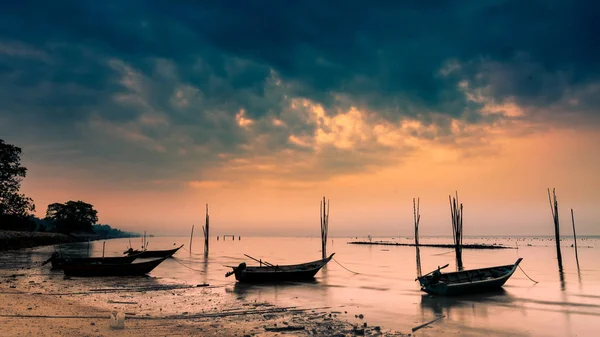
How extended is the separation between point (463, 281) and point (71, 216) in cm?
13672

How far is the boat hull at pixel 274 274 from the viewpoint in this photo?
1043 inches

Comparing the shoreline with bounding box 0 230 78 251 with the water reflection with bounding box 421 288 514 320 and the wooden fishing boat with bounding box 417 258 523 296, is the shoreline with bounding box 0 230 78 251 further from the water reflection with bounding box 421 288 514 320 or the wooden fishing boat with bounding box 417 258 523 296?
the water reflection with bounding box 421 288 514 320

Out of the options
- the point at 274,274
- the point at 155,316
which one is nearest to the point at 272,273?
the point at 274,274

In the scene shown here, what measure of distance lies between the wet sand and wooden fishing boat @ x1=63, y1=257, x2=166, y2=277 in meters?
6.93

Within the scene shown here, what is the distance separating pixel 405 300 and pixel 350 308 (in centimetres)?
452

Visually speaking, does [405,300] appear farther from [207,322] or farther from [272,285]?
[207,322]

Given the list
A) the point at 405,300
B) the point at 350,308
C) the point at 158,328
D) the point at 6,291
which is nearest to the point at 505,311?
the point at 405,300

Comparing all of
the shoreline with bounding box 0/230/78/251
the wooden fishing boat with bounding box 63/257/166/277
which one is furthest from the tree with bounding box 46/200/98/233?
the wooden fishing boat with bounding box 63/257/166/277

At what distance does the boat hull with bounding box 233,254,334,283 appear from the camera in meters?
26.5

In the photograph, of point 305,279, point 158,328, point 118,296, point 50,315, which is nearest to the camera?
point 158,328

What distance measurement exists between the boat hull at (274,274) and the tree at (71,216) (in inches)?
4850

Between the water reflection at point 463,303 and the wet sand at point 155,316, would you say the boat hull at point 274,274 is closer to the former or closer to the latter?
the wet sand at point 155,316

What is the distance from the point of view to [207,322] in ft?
44.8

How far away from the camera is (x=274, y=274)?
2706 centimetres
